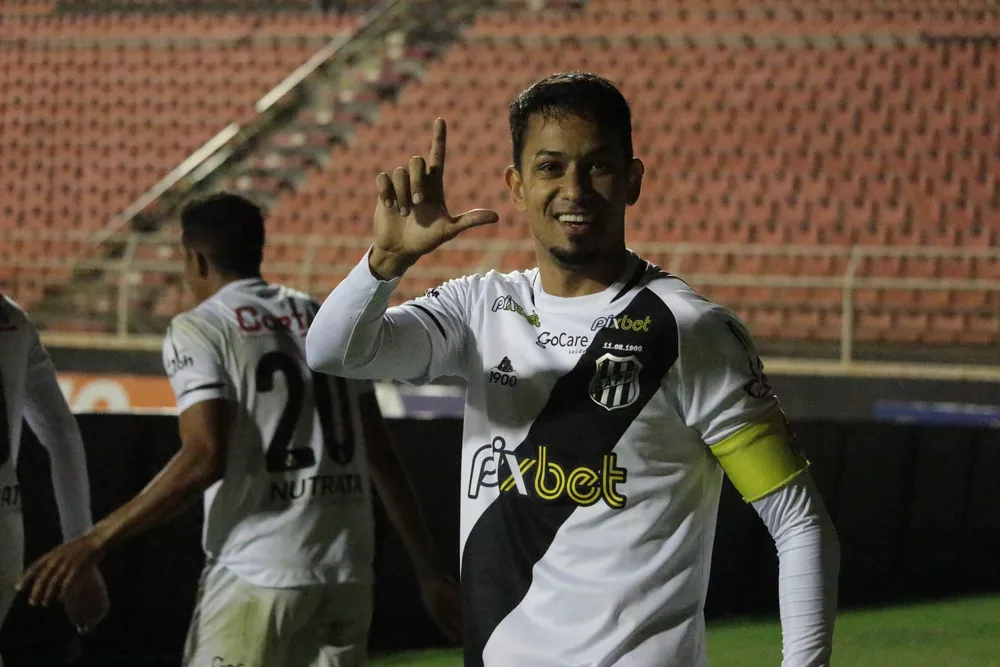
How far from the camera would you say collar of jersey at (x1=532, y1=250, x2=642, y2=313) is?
2.33 meters

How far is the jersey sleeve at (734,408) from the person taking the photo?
7.21ft

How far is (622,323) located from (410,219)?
0.37 m

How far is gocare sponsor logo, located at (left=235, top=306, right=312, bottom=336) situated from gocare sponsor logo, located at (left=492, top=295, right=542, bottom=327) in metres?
1.34

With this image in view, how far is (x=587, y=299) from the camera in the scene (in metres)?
2.34

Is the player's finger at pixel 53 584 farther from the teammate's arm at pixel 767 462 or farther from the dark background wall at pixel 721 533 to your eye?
the dark background wall at pixel 721 533

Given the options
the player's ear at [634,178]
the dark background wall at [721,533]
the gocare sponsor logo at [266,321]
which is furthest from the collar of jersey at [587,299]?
the dark background wall at [721,533]

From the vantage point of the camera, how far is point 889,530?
29.9ft

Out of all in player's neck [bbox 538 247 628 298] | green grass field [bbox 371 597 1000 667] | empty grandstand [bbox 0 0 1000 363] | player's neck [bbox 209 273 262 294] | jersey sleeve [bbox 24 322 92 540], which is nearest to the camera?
player's neck [bbox 538 247 628 298]

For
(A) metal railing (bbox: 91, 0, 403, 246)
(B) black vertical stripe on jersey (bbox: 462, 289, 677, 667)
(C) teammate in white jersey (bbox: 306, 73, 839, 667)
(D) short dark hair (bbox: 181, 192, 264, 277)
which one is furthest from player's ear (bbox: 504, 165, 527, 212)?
(A) metal railing (bbox: 91, 0, 403, 246)

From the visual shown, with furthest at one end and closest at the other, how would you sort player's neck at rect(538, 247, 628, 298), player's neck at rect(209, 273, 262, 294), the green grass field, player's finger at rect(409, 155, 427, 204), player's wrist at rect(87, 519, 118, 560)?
the green grass field
player's neck at rect(209, 273, 262, 294)
player's wrist at rect(87, 519, 118, 560)
player's neck at rect(538, 247, 628, 298)
player's finger at rect(409, 155, 427, 204)

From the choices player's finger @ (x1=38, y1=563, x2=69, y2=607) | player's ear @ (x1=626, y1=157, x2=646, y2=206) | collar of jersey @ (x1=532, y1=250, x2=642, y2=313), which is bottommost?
player's finger @ (x1=38, y1=563, x2=69, y2=607)

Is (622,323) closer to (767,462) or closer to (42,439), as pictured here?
(767,462)

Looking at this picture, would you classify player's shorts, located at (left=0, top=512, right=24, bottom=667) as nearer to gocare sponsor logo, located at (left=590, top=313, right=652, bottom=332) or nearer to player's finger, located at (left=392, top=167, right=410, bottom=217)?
player's finger, located at (left=392, top=167, right=410, bottom=217)

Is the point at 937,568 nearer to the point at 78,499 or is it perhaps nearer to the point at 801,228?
the point at 801,228
